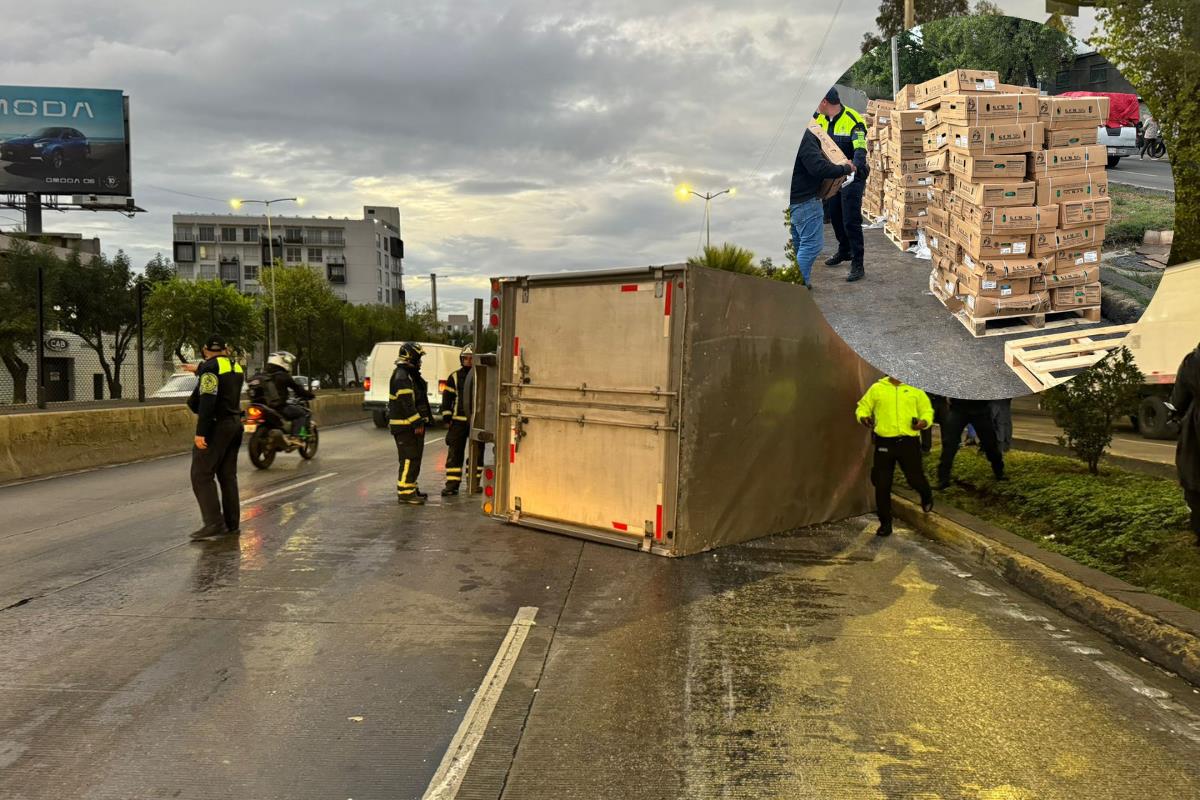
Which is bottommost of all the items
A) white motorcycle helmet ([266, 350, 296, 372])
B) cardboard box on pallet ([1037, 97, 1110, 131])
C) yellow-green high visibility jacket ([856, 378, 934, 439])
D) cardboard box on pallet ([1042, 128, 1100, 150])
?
yellow-green high visibility jacket ([856, 378, 934, 439])

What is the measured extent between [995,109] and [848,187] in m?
1.01

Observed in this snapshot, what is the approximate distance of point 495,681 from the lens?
4.57 metres

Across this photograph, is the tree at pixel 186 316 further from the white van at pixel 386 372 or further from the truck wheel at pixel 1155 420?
the truck wheel at pixel 1155 420

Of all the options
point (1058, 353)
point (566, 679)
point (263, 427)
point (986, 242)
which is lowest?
point (566, 679)

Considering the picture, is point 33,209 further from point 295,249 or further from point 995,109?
point 295,249

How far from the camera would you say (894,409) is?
8.47 meters

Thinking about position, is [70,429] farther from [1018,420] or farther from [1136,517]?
[1018,420]

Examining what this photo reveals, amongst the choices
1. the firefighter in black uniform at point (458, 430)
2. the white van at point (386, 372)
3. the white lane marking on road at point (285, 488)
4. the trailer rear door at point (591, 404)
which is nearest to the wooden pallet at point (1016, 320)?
the trailer rear door at point (591, 404)

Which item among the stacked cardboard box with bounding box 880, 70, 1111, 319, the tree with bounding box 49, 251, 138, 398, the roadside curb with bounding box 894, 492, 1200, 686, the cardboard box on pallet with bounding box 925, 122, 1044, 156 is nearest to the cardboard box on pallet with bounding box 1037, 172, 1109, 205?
the stacked cardboard box with bounding box 880, 70, 1111, 319

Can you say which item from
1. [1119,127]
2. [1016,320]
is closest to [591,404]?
[1016,320]

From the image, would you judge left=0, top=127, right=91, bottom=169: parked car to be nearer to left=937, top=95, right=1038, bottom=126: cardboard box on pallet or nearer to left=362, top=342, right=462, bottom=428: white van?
left=362, top=342, right=462, bottom=428: white van

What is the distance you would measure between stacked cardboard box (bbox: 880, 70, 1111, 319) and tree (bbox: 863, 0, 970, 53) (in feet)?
2.19

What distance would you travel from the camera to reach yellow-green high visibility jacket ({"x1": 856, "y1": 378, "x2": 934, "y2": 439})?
8.43 meters

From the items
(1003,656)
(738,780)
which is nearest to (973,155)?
(1003,656)
